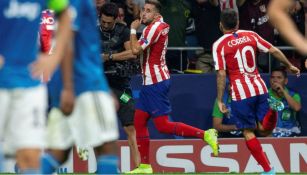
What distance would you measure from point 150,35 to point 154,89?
2.42 ft

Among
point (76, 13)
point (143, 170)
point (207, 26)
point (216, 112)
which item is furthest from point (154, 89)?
point (76, 13)

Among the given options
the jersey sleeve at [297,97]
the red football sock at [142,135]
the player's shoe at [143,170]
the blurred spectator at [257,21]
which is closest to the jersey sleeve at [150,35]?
the red football sock at [142,135]

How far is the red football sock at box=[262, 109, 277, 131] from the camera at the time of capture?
15.0 m

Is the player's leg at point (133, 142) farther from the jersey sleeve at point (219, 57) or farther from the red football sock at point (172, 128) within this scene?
the jersey sleeve at point (219, 57)

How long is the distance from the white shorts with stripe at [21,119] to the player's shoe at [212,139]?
769 cm

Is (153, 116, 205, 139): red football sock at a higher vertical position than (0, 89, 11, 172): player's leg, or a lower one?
lower

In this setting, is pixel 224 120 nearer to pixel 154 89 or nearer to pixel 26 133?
pixel 154 89

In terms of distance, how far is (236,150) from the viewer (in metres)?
16.8

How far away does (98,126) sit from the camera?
364 inches

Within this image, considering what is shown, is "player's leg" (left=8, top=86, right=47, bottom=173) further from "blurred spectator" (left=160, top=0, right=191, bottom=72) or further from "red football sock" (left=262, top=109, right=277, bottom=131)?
"blurred spectator" (left=160, top=0, right=191, bottom=72)

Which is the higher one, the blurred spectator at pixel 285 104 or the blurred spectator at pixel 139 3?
the blurred spectator at pixel 139 3

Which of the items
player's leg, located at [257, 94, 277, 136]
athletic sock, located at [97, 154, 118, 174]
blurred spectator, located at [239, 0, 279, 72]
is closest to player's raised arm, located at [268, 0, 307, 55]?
athletic sock, located at [97, 154, 118, 174]

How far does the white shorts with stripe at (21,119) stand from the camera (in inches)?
324

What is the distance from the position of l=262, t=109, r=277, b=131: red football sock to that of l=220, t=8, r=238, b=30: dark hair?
117 cm
